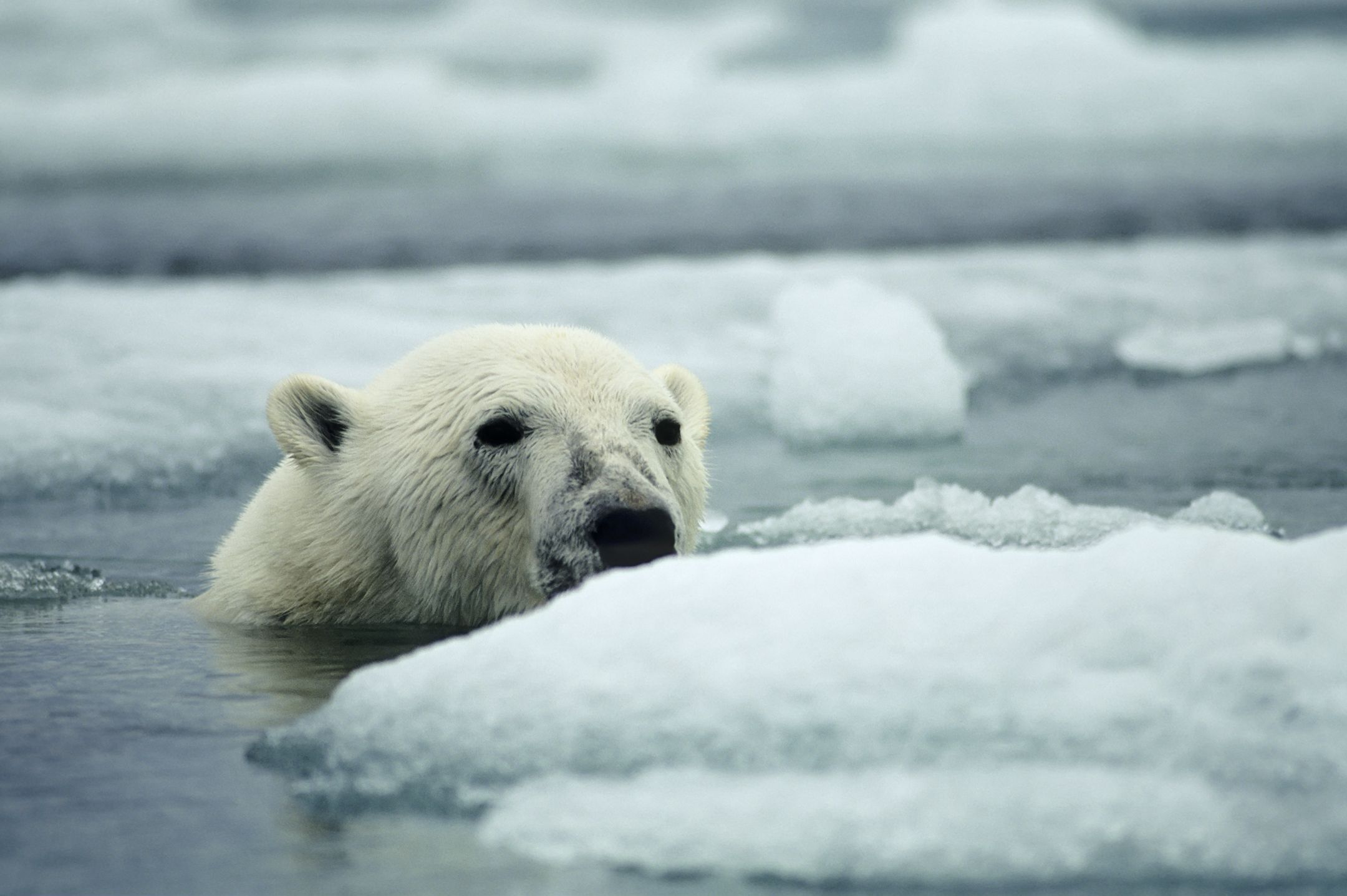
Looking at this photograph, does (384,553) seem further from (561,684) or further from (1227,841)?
(1227,841)

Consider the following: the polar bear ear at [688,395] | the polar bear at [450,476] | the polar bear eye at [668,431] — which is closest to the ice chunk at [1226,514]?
the polar bear ear at [688,395]

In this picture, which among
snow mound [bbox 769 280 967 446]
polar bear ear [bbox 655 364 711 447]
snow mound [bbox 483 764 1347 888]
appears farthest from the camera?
snow mound [bbox 769 280 967 446]

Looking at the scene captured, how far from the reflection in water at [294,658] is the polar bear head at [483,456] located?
113 mm

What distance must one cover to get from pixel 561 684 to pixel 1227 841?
43.5 inches

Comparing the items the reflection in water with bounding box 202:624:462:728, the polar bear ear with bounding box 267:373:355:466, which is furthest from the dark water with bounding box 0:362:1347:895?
the polar bear ear with bounding box 267:373:355:466

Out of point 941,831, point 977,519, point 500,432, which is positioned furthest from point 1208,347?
point 941,831

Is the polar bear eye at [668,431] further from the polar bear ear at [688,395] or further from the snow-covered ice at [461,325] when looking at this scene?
the snow-covered ice at [461,325]

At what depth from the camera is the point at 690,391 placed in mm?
4711

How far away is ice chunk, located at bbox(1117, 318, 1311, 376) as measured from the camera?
10523 millimetres

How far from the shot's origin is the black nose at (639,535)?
3387mm

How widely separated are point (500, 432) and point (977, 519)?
7.30 feet

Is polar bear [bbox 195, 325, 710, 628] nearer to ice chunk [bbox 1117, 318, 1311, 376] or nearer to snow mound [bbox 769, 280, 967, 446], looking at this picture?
snow mound [bbox 769, 280, 967, 446]

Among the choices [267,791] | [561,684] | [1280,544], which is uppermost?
[1280,544]

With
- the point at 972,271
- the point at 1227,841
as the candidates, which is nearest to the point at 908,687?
the point at 1227,841
